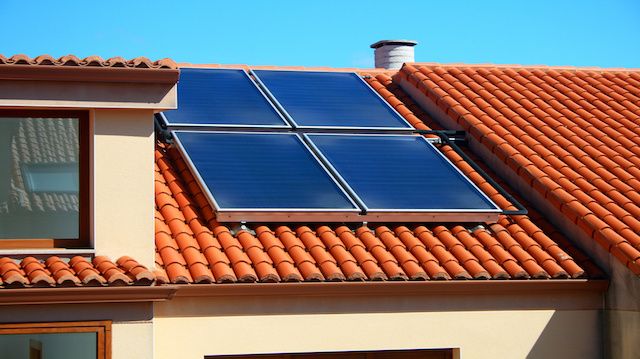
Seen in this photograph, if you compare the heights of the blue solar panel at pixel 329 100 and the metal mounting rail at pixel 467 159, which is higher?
the blue solar panel at pixel 329 100

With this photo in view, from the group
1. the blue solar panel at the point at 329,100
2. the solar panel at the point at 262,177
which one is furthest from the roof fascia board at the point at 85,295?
the blue solar panel at the point at 329,100

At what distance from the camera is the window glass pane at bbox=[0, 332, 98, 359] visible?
39.8 feet

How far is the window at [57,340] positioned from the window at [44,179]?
1.27 meters

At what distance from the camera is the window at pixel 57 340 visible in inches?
476

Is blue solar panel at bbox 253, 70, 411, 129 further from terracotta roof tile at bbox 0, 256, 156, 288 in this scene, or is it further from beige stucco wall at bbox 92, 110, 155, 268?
A: terracotta roof tile at bbox 0, 256, 156, 288

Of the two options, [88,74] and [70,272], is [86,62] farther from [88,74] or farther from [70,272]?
[70,272]

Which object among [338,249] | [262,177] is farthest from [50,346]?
[262,177]

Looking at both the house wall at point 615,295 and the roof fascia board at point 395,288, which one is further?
the house wall at point 615,295

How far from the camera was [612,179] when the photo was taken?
54.7ft

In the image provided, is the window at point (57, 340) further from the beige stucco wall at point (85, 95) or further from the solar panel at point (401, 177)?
the solar panel at point (401, 177)

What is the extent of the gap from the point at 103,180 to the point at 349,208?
3.64 m

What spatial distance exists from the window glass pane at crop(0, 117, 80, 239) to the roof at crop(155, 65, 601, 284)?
1.34 meters

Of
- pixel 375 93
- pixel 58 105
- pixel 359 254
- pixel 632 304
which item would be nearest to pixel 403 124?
pixel 375 93

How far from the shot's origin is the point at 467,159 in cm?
1761
